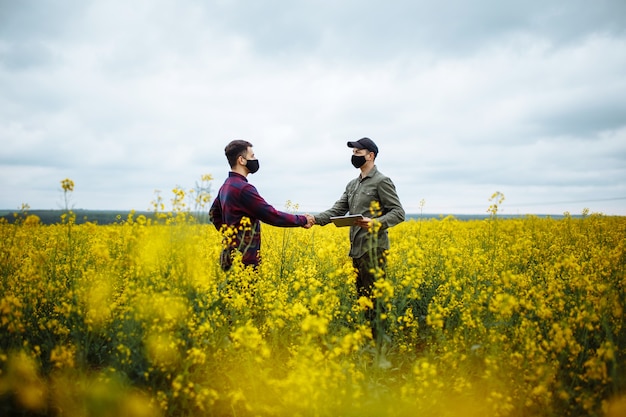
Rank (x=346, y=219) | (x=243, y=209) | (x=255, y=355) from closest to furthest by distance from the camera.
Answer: (x=255, y=355)
(x=346, y=219)
(x=243, y=209)

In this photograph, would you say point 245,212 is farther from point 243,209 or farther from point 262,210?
point 262,210

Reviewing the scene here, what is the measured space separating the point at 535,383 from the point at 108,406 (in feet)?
10.8

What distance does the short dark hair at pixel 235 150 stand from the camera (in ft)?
14.0

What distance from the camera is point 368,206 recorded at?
447 cm

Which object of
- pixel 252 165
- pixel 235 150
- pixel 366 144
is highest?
pixel 366 144

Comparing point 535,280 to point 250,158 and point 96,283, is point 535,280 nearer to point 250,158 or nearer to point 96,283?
point 250,158

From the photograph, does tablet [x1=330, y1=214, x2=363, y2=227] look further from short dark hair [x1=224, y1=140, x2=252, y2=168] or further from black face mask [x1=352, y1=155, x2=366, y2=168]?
short dark hair [x1=224, y1=140, x2=252, y2=168]

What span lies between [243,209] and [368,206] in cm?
156

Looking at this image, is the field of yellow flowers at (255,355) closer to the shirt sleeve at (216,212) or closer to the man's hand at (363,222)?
the man's hand at (363,222)

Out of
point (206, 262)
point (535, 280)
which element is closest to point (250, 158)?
point (206, 262)

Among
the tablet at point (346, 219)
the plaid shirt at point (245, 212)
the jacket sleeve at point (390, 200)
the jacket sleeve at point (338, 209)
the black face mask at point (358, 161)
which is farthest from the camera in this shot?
the jacket sleeve at point (338, 209)

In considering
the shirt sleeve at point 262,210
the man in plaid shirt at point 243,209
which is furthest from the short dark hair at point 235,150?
the shirt sleeve at point 262,210

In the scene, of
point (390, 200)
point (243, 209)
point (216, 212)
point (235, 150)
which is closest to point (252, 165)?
point (235, 150)

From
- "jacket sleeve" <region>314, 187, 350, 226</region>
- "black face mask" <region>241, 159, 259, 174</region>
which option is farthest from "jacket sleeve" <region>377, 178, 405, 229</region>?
"black face mask" <region>241, 159, 259, 174</region>
